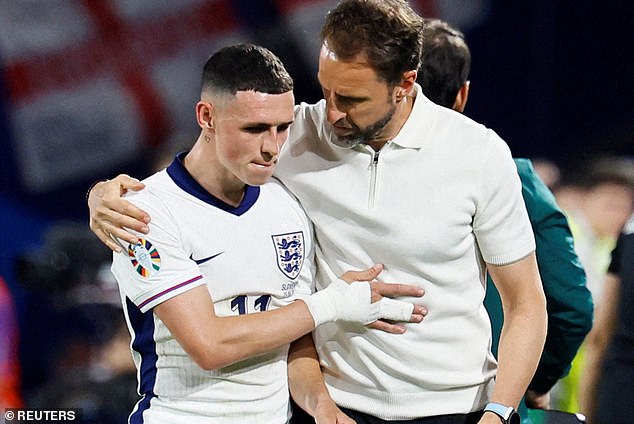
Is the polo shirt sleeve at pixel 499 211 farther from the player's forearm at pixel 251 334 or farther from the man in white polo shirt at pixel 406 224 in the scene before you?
the player's forearm at pixel 251 334

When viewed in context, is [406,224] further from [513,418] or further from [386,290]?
[513,418]

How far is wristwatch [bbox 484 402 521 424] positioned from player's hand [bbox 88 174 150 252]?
76cm

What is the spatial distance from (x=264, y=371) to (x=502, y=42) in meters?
3.90

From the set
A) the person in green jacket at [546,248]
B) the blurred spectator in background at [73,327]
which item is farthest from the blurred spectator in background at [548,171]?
the person in green jacket at [546,248]

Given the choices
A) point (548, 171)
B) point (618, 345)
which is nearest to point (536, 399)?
point (618, 345)

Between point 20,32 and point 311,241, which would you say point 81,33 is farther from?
point 311,241

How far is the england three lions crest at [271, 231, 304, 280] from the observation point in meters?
2.19

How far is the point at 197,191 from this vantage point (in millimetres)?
2162

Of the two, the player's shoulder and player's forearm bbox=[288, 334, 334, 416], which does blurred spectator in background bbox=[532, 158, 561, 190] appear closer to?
player's forearm bbox=[288, 334, 334, 416]

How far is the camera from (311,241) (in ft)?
7.43

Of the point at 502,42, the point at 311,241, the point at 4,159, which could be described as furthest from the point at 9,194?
the point at 311,241

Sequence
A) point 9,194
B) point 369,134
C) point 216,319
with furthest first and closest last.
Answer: point 9,194, point 369,134, point 216,319

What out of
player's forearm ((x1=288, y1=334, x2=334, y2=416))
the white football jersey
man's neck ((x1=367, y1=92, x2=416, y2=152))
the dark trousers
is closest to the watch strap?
the dark trousers

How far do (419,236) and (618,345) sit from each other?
2.86 ft
